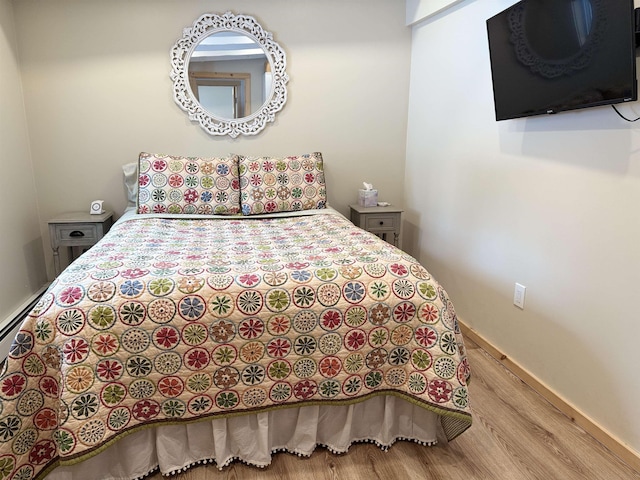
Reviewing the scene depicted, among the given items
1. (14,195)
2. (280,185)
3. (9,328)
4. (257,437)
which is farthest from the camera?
(280,185)

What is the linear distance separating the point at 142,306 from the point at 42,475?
26.9 inches

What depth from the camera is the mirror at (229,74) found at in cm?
317

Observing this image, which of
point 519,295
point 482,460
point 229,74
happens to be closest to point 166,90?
point 229,74

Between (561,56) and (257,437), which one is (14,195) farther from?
(561,56)

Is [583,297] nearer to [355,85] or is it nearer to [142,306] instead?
[142,306]

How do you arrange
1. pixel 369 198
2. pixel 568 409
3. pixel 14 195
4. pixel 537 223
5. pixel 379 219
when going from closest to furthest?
pixel 568 409 → pixel 537 223 → pixel 14 195 → pixel 379 219 → pixel 369 198

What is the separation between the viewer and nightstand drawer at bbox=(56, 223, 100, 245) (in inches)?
114

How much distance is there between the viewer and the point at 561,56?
1.75 meters

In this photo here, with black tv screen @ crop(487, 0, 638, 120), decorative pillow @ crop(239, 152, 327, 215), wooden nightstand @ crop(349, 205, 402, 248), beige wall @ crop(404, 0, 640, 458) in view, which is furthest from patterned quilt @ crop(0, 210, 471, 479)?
wooden nightstand @ crop(349, 205, 402, 248)

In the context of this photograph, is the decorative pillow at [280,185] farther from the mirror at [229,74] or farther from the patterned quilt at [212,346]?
the patterned quilt at [212,346]

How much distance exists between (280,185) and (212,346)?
5.48ft

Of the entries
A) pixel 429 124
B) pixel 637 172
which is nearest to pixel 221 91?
pixel 429 124

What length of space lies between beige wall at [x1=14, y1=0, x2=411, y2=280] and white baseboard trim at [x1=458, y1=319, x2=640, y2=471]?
171 cm

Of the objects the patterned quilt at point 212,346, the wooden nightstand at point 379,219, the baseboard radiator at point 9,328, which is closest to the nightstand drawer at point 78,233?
the baseboard radiator at point 9,328
